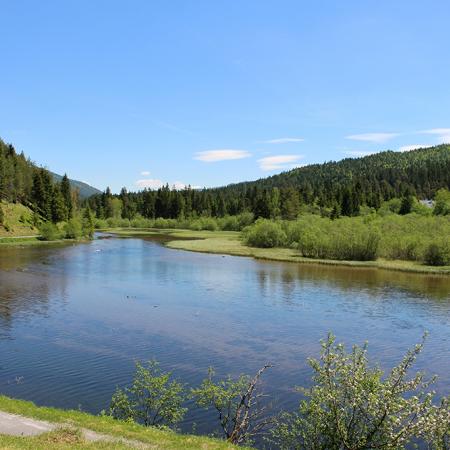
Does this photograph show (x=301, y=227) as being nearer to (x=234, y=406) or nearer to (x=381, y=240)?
(x=381, y=240)

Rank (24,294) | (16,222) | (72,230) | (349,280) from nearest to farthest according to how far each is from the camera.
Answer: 1. (24,294)
2. (349,280)
3. (16,222)
4. (72,230)

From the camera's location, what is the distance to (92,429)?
1717 centimetres

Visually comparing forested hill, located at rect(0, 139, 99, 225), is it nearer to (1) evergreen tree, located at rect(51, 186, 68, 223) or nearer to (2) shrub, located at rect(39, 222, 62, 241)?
(1) evergreen tree, located at rect(51, 186, 68, 223)

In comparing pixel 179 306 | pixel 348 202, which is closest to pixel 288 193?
pixel 348 202

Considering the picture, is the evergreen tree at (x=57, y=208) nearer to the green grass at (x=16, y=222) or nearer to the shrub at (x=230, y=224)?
the green grass at (x=16, y=222)

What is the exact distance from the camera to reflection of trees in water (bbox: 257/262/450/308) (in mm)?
61250

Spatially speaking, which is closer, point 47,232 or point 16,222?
point 47,232

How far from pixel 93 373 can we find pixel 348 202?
155671 mm

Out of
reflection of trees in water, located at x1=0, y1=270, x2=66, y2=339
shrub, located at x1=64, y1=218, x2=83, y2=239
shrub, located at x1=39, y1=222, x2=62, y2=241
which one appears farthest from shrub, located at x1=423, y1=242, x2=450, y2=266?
shrub, located at x1=64, y1=218, x2=83, y2=239

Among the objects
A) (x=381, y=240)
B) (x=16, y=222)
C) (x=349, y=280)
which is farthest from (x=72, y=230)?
(x=349, y=280)

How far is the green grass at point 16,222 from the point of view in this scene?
4956 inches

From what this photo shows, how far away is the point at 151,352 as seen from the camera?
33.5 m

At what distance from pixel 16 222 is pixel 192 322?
106037 millimetres

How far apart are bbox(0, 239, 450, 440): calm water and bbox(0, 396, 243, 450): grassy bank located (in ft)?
16.6
